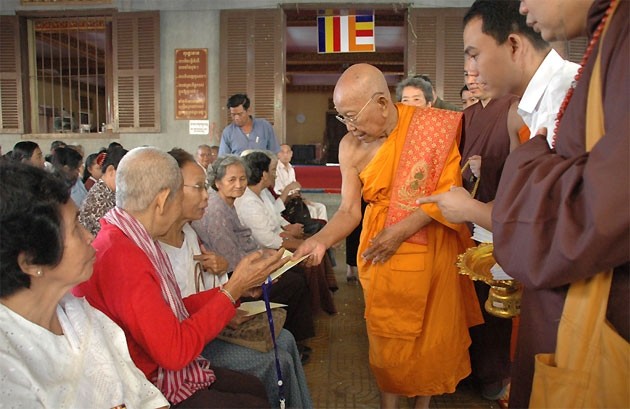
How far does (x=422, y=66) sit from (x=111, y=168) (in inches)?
213

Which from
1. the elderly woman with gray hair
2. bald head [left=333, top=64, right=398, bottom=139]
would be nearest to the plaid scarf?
bald head [left=333, top=64, right=398, bottom=139]

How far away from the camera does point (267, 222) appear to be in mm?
3414

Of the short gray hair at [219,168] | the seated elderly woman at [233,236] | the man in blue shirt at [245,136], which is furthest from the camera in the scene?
the man in blue shirt at [245,136]

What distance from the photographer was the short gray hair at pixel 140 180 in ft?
5.27

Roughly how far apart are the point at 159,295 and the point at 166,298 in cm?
11

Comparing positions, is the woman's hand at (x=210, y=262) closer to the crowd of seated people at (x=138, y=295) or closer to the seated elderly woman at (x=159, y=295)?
the crowd of seated people at (x=138, y=295)

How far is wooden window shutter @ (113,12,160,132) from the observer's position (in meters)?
7.04

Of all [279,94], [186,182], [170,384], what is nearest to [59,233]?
[170,384]

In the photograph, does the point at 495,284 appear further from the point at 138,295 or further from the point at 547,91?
the point at 138,295

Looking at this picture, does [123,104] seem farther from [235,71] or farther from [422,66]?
[422,66]

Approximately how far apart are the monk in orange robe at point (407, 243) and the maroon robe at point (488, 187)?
0.36m

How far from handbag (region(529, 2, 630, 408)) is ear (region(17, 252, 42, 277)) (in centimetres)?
103

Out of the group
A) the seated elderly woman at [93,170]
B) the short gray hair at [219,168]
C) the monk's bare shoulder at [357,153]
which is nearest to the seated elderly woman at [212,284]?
the monk's bare shoulder at [357,153]

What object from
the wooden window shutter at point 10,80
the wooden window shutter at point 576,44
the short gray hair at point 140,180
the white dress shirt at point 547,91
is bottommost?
the short gray hair at point 140,180
